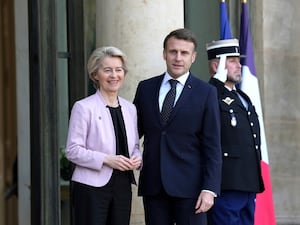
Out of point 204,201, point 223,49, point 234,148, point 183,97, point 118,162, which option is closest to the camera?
point 118,162

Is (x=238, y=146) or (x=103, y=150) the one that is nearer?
(x=103, y=150)

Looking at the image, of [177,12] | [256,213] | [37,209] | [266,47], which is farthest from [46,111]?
[266,47]

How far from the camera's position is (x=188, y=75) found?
5223mm

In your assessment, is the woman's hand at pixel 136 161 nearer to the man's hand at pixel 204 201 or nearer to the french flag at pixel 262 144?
the man's hand at pixel 204 201

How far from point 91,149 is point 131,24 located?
5.09 ft

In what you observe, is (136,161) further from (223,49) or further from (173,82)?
(223,49)

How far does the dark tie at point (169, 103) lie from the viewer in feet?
16.8

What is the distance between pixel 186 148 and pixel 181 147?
0.03 metres

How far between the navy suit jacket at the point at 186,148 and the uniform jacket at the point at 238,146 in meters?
0.60

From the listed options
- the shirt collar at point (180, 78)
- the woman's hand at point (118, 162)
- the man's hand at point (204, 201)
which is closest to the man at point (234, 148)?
the shirt collar at point (180, 78)

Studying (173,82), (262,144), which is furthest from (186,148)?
(262,144)

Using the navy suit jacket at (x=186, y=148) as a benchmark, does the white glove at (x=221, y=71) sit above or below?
above

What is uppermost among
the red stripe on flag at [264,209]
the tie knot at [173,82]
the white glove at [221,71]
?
the white glove at [221,71]

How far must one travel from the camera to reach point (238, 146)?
5.75 m
